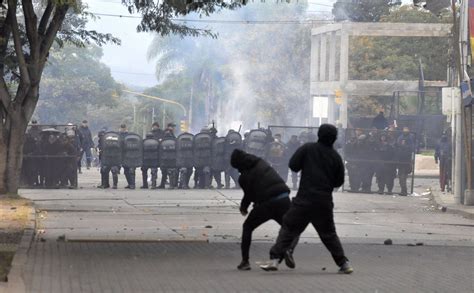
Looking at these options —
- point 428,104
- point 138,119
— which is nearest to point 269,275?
point 428,104

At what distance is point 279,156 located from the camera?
113 ft

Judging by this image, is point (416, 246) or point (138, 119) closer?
point (416, 246)

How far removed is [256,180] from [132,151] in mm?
19758

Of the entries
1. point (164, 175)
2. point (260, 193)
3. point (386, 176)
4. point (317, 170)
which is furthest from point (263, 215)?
point (164, 175)

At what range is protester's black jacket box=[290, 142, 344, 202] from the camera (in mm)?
13398

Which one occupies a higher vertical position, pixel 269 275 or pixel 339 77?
pixel 339 77

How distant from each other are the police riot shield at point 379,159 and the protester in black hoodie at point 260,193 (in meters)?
19.2

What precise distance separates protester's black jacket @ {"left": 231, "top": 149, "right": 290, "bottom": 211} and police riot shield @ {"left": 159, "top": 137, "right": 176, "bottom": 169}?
19685 millimetres

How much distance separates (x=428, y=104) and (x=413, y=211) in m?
25.4

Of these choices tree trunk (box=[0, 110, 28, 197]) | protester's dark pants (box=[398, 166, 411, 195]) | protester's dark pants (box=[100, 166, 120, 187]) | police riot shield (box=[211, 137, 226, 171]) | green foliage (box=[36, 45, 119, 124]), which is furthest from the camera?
green foliage (box=[36, 45, 119, 124])

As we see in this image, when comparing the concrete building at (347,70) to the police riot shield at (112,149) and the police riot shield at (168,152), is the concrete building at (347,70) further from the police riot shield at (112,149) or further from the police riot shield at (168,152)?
the police riot shield at (112,149)

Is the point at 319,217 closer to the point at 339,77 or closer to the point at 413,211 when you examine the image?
the point at 413,211

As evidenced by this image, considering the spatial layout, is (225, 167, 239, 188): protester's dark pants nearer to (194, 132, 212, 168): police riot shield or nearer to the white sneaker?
(194, 132, 212, 168): police riot shield

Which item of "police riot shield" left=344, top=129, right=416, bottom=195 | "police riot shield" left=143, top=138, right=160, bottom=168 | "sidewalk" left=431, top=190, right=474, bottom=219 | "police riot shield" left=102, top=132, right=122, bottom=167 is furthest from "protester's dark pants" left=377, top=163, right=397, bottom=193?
"police riot shield" left=102, top=132, right=122, bottom=167
